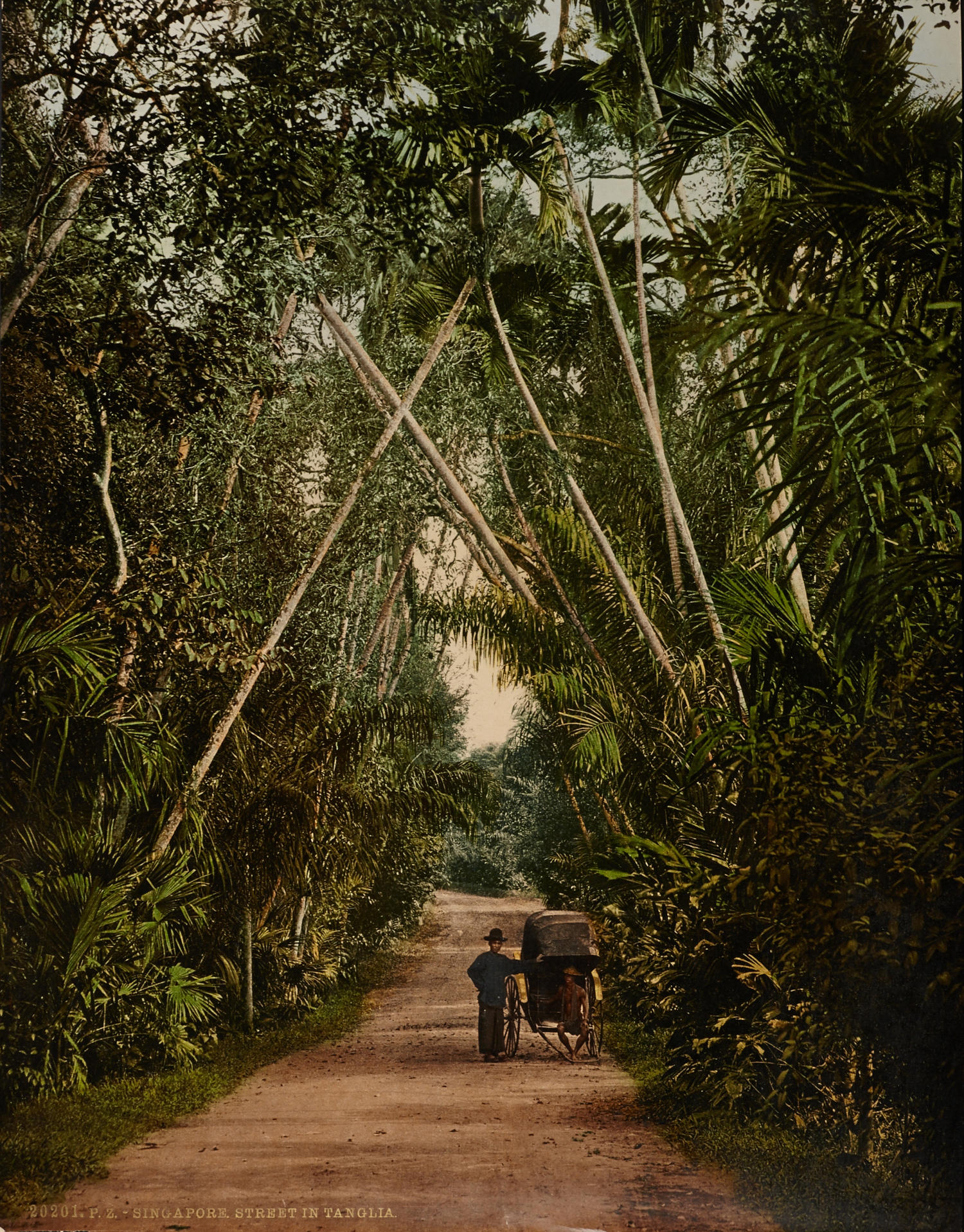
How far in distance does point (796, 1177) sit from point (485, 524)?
2755mm

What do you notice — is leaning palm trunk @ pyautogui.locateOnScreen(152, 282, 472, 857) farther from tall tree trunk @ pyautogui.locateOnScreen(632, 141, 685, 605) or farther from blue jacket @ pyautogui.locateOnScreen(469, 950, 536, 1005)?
blue jacket @ pyautogui.locateOnScreen(469, 950, 536, 1005)

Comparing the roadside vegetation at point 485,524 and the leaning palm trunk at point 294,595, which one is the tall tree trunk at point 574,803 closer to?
the roadside vegetation at point 485,524

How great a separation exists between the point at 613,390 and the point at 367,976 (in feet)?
8.92

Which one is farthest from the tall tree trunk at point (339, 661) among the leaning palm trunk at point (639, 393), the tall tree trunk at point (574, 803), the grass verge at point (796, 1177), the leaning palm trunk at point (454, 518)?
the grass verge at point (796, 1177)

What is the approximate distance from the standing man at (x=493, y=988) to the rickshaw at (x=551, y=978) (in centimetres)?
3

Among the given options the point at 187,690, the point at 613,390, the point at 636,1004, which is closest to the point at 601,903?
the point at 636,1004

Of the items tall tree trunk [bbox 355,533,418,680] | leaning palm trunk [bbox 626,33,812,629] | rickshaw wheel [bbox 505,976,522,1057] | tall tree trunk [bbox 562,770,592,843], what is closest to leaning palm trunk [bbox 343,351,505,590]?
tall tree trunk [bbox 355,533,418,680]

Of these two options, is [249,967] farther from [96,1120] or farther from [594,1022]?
[594,1022]

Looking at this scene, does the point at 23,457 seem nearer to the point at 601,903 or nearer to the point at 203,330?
the point at 203,330

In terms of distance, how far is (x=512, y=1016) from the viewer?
3.99 meters

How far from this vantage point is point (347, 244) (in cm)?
425

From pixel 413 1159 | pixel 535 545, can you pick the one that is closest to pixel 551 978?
pixel 413 1159

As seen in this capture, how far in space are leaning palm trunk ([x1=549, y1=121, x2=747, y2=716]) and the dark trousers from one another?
1741 millimetres

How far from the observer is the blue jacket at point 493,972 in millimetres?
4020
